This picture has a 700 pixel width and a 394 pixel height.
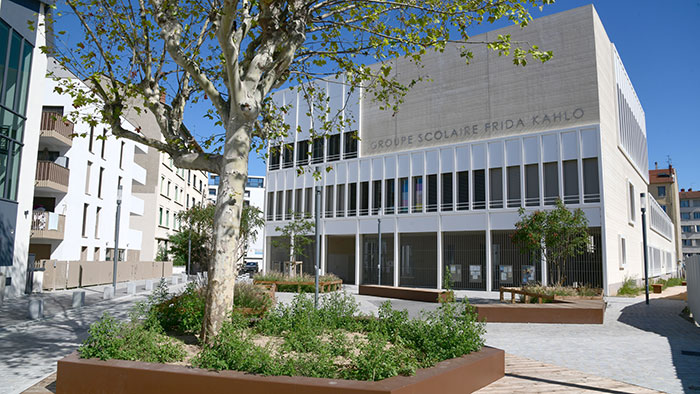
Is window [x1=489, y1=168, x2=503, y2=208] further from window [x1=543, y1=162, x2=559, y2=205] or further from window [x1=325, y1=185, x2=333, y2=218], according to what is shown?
window [x1=325, y1=185, x2=333, y2=218]

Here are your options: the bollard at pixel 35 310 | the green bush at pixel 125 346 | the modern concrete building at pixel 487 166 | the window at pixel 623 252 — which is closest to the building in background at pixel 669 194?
the modern concrete building at pixel 487 166

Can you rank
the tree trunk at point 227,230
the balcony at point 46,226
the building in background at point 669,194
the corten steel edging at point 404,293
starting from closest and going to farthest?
the tree trunk at point 227,230
the corten steel edging at point 404,293
the balcony at point 46,226
the building in background at point 669,194

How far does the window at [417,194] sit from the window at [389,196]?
5.15ft

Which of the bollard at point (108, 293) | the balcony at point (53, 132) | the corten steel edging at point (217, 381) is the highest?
the balcony at point (53, 132)

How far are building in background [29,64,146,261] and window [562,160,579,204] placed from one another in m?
24.0

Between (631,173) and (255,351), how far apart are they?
3683cm

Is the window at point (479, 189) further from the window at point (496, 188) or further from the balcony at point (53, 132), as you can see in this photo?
the balcony at point (53, 132)

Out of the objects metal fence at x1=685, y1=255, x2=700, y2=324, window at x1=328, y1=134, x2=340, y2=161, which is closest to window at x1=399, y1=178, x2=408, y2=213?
window at x1=328, y1=134, x2=340, y2=161

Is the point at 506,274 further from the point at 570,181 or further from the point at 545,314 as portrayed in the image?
the point at 545,314

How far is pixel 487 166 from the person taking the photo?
3030 centimetres

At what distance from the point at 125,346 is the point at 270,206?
117 ft

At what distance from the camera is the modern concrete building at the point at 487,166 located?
27.6 metres

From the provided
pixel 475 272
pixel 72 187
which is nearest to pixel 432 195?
pixel 475 272

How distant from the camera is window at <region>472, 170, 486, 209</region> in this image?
30516 millimetres
